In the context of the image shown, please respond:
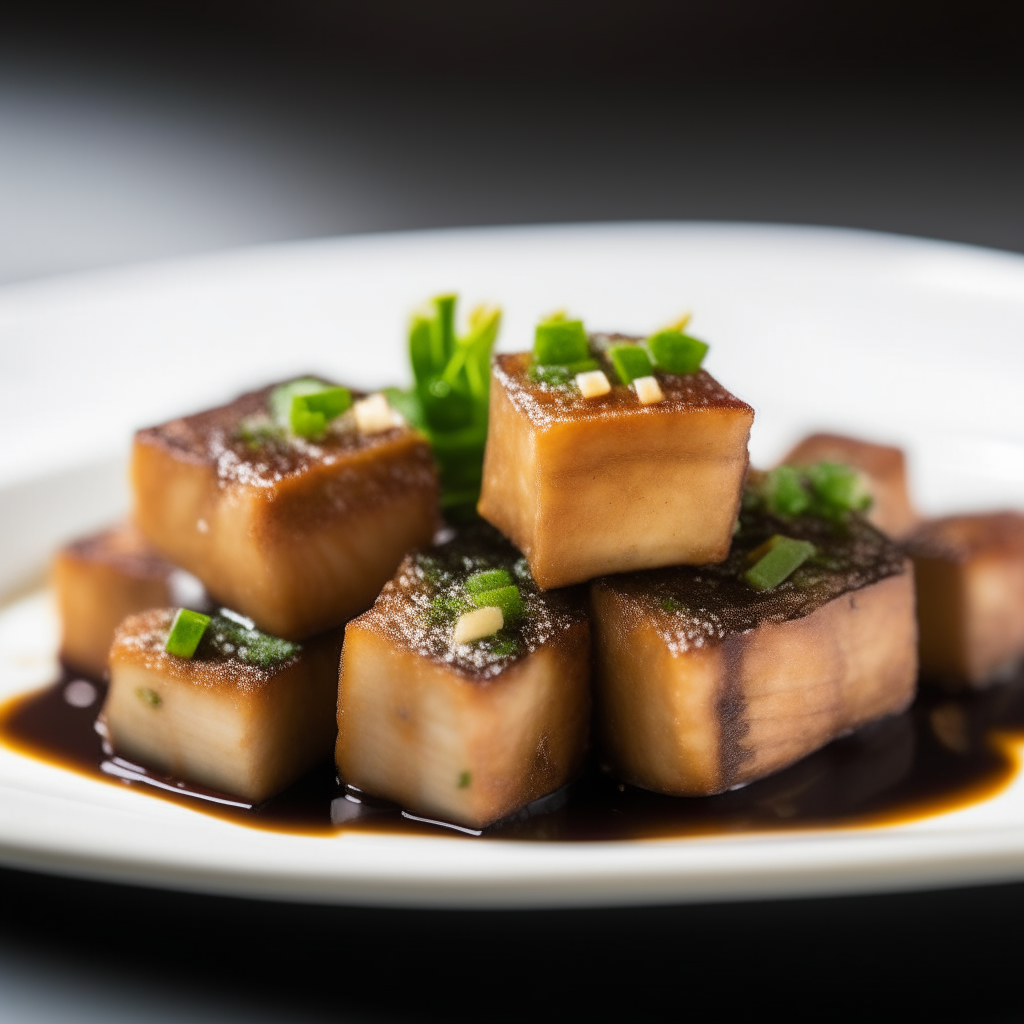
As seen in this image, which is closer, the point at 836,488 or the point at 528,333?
the point at 836,488

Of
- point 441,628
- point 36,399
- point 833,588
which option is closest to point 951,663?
point 833,588

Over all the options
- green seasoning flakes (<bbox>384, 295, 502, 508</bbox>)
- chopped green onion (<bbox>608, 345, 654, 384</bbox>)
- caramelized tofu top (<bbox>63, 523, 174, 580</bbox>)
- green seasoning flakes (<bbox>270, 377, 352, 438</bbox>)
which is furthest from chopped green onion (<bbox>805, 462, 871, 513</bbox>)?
caramelized tofu top (<bbox>63, 523, 174, 580</bbox>)

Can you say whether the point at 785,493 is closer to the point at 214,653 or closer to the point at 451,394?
the point at 451,394

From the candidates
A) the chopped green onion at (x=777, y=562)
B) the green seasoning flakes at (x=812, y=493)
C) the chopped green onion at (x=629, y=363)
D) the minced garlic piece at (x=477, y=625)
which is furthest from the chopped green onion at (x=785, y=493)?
the minced garlic piece at (x=477, y=625)

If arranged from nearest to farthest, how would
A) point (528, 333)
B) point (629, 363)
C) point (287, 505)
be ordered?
point (629, 363) → point (287, 505) → point (528, 333)

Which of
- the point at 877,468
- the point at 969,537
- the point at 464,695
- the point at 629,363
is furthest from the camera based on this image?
the point at 877,468

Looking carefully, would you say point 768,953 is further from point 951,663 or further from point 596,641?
point 951,663

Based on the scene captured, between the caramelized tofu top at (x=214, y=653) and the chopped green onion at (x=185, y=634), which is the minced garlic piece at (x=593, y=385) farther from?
the chopped green onion at (x=185, y=634)

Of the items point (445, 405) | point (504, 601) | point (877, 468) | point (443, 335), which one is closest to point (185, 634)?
point (504, 601)
